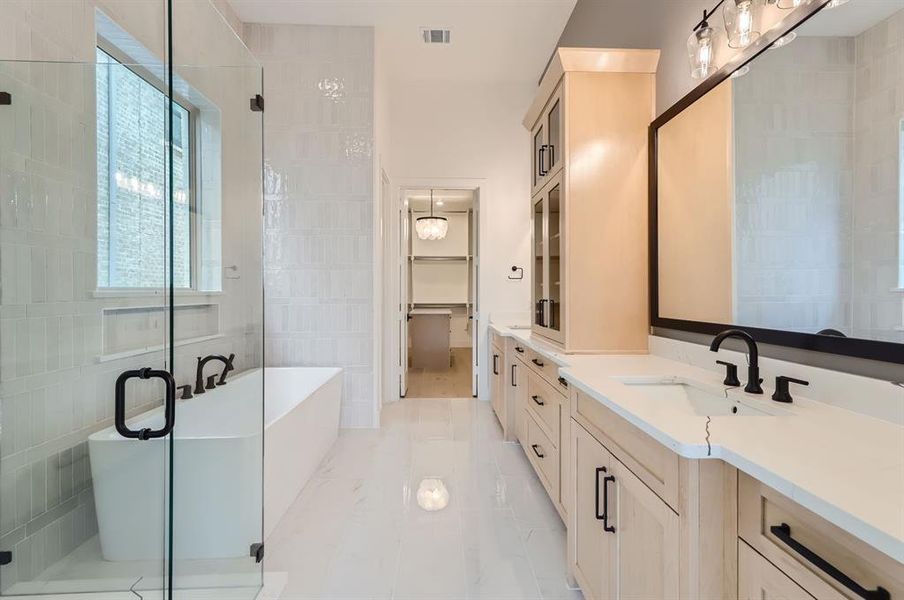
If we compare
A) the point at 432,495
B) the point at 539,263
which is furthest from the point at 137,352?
the point at 539,263

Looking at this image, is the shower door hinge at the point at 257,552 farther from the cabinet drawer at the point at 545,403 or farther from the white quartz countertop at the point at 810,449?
the white quartz countertop at the point at 810,449

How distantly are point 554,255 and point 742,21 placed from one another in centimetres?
133

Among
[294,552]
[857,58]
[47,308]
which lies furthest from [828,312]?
[47,308]

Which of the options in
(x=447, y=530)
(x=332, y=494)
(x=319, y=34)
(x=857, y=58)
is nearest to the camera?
(x=857, y=58)

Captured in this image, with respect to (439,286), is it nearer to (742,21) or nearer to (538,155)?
(538,155)

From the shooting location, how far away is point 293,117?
11.6 feet

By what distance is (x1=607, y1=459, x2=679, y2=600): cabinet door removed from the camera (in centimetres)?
95

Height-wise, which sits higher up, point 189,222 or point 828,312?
point 189,222

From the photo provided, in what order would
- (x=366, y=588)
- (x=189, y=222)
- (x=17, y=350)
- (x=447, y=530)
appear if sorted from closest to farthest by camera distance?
(x=17, y=350) < (x=366, y=588) < (x=189, y=222) < (x=447, y=530)

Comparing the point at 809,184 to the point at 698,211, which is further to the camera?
the point at 698,211

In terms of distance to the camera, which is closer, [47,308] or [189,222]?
[47,308]

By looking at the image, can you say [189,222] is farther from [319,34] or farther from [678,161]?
[319,34]

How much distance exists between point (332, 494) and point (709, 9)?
3003 mm

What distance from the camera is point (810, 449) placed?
2.68 ft
